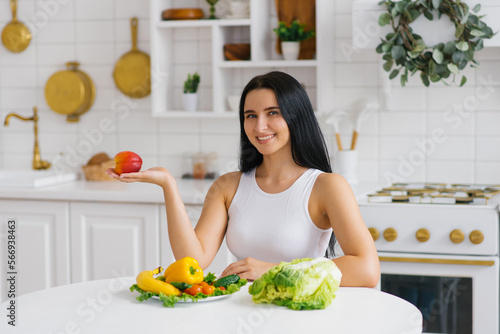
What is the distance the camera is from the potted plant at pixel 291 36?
3.09m

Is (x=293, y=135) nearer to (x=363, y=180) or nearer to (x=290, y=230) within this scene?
(x=290, y=230)

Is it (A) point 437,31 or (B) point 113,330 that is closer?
(B) point 113,330

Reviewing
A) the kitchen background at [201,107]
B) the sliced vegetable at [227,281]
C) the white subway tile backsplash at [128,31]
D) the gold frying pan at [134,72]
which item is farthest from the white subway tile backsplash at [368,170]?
the sliced vegetable at [227,281]

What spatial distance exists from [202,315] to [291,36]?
1989 millimetres

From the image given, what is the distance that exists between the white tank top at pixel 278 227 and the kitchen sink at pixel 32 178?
1441 mm

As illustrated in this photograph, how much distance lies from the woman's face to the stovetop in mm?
902

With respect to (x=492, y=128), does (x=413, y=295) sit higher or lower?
lower

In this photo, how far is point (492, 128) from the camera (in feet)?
10.1

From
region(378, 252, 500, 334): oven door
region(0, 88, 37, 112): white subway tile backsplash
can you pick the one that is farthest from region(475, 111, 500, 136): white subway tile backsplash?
region(0, 88, 37, 112): white subway tile backsplash

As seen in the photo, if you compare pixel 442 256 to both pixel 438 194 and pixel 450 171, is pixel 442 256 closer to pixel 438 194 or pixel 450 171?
pixel 438 194

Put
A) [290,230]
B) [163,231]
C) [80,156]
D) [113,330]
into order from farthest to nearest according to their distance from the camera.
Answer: [80,156]
[163,231]
[290,230]
[113,330]

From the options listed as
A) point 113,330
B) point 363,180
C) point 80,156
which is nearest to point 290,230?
point 113,330

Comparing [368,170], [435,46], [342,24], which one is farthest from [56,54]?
[435,46]

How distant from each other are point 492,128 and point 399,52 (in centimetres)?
67
